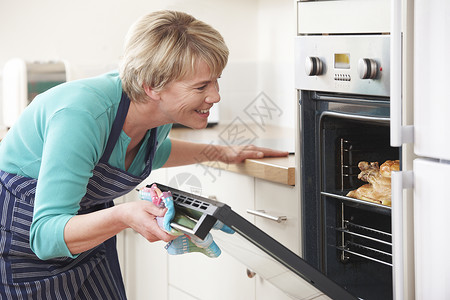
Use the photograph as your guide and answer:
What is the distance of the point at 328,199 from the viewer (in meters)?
1.69

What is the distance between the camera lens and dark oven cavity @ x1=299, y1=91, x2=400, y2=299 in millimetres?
1674

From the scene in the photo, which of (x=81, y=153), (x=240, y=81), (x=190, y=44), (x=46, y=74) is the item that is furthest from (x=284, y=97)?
(x=81, y=153)

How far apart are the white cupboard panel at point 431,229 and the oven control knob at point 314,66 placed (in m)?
0.44

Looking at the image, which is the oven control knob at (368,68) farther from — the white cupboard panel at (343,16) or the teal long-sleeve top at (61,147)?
the teal long-sleeve top at (61,147)

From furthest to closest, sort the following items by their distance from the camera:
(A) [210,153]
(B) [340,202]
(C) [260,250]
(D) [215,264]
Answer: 1. (D) [215,264]
2. (A) [210,153]
3. (B) [340,202]
4. (C) [260,250]

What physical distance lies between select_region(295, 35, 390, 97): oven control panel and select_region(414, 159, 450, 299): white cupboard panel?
10.5 inches

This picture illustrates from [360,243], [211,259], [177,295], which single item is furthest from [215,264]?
[360,243]

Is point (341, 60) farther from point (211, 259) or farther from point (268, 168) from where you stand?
point (211, 259)

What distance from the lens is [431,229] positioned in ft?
4.02

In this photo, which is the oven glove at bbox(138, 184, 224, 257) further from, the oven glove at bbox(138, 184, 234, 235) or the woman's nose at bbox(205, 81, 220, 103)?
the woman's nose at bbox(205, 81, 220, 103)

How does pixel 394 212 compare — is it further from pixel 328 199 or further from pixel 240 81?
pixel 240 81

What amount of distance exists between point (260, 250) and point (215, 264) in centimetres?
102

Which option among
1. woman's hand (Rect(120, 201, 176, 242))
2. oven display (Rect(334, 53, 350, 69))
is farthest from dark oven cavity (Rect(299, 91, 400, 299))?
woman's hand (Rect(120, 201, 176, 242))

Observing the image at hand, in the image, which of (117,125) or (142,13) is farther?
(142,13)
